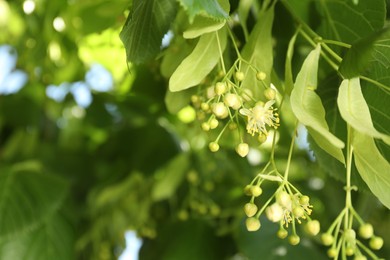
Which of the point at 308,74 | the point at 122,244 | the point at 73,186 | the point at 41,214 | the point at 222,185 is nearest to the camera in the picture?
the point at 308,74

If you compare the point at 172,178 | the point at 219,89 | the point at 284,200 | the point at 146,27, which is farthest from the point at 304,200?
the point at 172,178

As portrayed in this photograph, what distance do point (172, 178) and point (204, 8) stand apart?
64 cm

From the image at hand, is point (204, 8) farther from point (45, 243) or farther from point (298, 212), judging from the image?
point (45, 243)

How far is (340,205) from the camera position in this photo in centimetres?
115

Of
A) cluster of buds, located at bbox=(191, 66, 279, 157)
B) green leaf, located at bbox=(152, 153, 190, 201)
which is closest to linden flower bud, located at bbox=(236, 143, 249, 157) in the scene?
cluster of buds, located at bbox=(191, 66, 279, 157)

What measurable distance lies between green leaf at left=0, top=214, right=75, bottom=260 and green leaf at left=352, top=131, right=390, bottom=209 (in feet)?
2.21

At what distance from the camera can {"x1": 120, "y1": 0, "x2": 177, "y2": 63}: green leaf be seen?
604 millimetres

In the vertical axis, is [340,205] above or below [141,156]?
below

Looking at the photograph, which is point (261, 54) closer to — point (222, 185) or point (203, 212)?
point (203, 212)

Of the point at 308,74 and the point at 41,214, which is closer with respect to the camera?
the point at 308,74

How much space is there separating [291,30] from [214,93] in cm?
22

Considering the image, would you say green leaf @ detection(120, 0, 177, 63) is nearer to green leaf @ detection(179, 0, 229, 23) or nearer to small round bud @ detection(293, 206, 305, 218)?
green leaf @ detection(179, 0, 229, 23)

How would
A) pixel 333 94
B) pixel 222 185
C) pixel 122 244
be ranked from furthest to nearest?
pixel 222 185 → pixel 122 244 → pixel 333 94

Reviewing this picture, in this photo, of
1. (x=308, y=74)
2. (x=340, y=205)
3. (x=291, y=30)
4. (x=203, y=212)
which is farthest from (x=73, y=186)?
(x=308, y=74)
